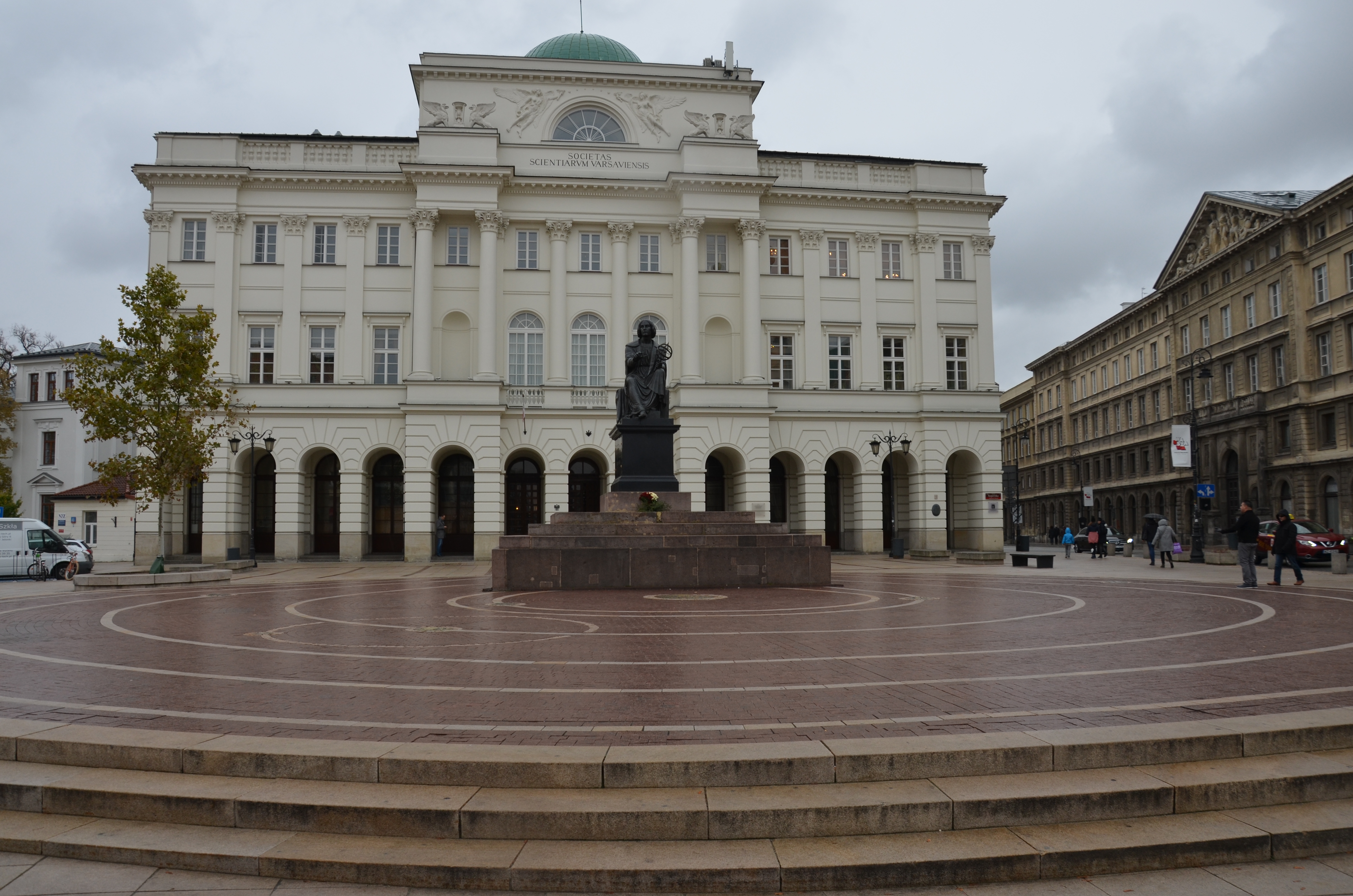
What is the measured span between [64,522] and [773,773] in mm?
60021

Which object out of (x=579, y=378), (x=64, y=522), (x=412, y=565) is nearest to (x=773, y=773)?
(x=412, y=565)

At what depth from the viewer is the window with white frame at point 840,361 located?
1778 inches

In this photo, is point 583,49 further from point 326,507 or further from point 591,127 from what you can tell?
point 326,507

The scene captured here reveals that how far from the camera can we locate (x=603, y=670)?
9703mm

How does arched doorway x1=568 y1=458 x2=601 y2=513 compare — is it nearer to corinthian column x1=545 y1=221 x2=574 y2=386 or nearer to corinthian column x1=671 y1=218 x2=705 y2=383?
corinthian column x1=545 y1=221 x2=574 y2=386

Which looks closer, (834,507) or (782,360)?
(782,360)

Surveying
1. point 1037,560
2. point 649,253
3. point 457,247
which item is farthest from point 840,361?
point 457,247

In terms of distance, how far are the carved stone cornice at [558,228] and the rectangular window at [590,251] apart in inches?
35.0

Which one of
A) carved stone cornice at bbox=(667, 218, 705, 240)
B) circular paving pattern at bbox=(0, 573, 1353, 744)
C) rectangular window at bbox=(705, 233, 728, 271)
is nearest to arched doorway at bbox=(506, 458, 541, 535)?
rectangular window at bbox=(705, 233, 728, 271)

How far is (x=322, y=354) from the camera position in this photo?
42.4 metres

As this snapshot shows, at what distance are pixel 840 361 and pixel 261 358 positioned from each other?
26.5 m

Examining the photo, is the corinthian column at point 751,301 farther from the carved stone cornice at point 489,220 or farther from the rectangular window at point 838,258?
the carved stone cornice at point 489,220

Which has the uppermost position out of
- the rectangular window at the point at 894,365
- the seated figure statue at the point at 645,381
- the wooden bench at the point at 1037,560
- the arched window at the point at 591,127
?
the arched window at the point at 591,127

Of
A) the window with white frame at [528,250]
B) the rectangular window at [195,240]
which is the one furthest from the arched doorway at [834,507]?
the rectangular window at [195,240]
